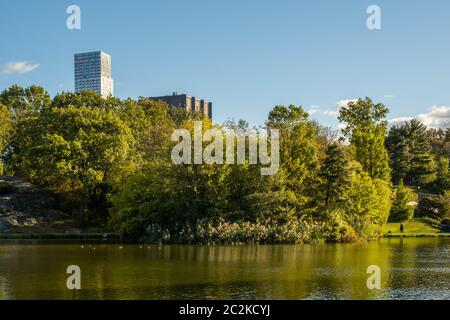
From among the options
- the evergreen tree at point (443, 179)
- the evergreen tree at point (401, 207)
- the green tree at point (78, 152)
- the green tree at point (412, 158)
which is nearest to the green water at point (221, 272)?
the green tree at point (78, 152)

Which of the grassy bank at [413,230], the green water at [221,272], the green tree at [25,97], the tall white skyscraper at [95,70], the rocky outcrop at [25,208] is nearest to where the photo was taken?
the green water at [221,272]

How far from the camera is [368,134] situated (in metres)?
59.8

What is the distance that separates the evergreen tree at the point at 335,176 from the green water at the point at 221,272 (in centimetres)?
818

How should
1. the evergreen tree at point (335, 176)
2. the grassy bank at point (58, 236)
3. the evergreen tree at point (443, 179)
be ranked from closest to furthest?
the grassy bank at point (58, 236) < the evergreen tree at point (335, 176) < the evergreen tree at point (443, 179)

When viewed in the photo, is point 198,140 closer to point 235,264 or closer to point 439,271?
point 235,264

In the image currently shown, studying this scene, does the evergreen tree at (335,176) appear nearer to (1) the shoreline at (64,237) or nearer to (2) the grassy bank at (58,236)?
(1) the shoreline at (64,237)

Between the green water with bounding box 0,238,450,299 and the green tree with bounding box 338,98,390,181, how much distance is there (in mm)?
20551

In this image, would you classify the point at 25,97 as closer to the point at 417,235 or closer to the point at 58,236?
the point at 58,236

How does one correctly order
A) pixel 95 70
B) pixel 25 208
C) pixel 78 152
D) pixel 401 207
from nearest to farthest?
1. pixel 78 152
2. pixel 25 208
3. pixel 401 207
4. pixel 95 70

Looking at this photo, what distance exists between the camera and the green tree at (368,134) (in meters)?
59.4

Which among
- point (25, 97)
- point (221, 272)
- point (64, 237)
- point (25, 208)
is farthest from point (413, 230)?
point (25, 97)

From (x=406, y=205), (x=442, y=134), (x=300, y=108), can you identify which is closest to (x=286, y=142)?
(x=300, y=108)

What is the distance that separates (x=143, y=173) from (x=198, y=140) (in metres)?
6.34

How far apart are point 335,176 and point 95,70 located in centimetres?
9979
